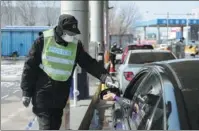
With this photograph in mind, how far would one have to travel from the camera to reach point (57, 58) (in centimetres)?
541

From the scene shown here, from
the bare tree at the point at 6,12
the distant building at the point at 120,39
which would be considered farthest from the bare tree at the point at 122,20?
the bare tree at the point at 6,12

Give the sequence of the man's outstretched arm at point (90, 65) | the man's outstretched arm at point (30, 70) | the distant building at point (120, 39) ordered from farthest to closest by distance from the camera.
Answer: the distant building at point (120, 39) → the man's outstretched arm at point (90, 65) → the man's outstretched arm at point (30, 70)

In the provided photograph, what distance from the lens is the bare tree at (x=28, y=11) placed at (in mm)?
36719

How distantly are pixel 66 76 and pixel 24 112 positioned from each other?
5.01 meters

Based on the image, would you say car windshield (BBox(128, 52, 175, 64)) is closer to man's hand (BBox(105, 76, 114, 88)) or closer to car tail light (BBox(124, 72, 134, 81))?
car tail light (BBox(124, 72, 134, 81))

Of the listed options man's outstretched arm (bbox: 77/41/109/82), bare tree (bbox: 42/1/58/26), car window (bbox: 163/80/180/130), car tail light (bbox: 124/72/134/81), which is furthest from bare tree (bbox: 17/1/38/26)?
car window (bbox: 163/80/180/130)

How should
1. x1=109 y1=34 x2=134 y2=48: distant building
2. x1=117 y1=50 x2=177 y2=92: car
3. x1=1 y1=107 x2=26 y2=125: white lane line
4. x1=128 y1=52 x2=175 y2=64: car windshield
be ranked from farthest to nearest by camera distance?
1. x1=109 y1=34 x2=134 y2=48: distant building
2. x1=128 y1=52 x2=175 y2=64: car windshield
3. x1=117 y1=50 x2=177 y2=92: car
4. x1=1 y1=107 x2=26 y2=125: white lane line

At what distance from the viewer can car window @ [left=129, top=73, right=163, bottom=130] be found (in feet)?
11.4

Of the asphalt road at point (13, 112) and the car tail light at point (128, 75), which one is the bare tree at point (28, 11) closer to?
the asphalt road at point (13, 112)

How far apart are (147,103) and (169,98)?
638 millimetres

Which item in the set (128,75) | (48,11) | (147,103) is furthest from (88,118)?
(48,11)

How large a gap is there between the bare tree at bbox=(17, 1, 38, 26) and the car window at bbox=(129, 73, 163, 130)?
32.4 meters

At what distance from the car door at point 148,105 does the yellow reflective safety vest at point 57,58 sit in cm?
122

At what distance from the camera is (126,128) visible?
409 cm
